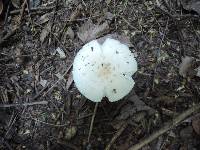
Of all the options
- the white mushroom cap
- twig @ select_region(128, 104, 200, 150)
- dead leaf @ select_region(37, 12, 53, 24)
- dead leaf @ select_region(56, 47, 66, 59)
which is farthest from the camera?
dead leaf @ select_region(37, 12, 53, 24)

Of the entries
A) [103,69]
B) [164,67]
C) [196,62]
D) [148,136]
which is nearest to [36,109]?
[103,69]

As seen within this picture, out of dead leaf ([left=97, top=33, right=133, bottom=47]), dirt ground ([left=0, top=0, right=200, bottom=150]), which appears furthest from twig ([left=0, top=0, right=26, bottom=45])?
dead leaf ([left=97, top=33, right=133, bottom=47])

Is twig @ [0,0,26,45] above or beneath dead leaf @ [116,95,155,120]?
above

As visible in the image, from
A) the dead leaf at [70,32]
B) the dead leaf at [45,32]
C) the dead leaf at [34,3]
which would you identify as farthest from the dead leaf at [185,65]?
the dead leaf at [34,3]

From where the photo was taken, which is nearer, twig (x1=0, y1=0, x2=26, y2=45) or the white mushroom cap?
the white mushroom cap

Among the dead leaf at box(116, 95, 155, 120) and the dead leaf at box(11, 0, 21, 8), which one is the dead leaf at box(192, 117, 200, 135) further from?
the dead leaf at box(11, 0, 21, 8)

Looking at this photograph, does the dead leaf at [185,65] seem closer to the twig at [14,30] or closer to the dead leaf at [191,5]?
the dead leaf at [191,5]

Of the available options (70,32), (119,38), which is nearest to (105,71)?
(119,38)
